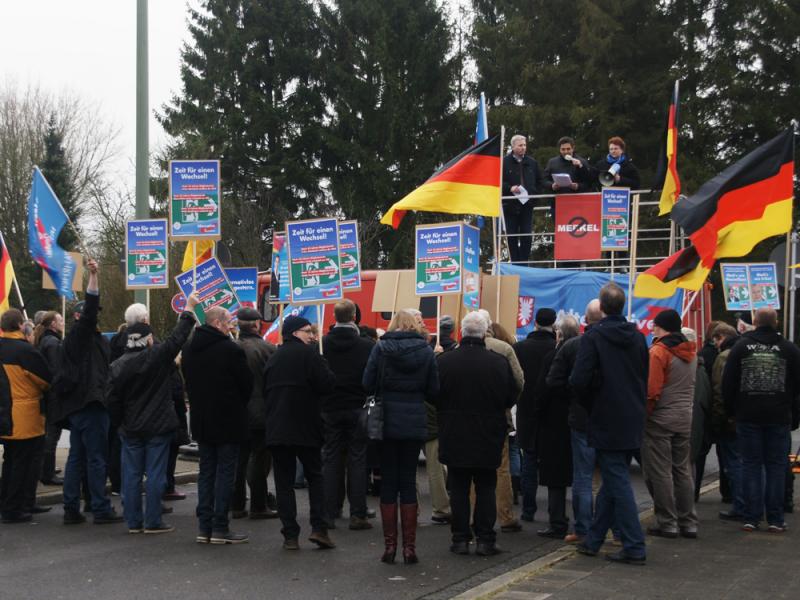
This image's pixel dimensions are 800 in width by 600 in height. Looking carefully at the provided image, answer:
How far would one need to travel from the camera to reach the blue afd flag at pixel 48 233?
47.1 feet

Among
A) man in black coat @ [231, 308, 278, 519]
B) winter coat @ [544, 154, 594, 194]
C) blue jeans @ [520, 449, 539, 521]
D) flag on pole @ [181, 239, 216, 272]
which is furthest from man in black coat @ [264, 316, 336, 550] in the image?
winter coat @ [544, 154, 594, 194]

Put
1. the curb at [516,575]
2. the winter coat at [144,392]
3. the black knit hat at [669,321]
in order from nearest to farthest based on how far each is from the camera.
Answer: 1. the curb at [516,575]
2. the black knit hat at [669,321]
3. the winter coat at [144,392]

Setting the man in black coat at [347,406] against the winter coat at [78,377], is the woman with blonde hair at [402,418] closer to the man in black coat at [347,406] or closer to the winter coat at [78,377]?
the man in black coat at [347,406]

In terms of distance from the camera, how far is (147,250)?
1391cm

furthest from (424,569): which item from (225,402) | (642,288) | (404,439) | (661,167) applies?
(661,167)

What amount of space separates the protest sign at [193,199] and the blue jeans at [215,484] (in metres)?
4.20

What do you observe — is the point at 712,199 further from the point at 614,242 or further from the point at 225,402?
the point at 225,402

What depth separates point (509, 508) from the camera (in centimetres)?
1037

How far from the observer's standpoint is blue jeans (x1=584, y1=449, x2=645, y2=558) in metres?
8.68

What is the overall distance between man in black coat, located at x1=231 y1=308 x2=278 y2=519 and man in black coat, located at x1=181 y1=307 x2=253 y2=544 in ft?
2.15

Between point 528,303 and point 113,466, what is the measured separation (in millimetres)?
6312

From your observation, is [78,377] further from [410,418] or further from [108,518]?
[410,418]

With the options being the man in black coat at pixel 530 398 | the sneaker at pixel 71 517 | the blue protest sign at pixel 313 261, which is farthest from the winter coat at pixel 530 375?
the sneaker at pixel 71 517

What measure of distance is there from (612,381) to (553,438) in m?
1.39
